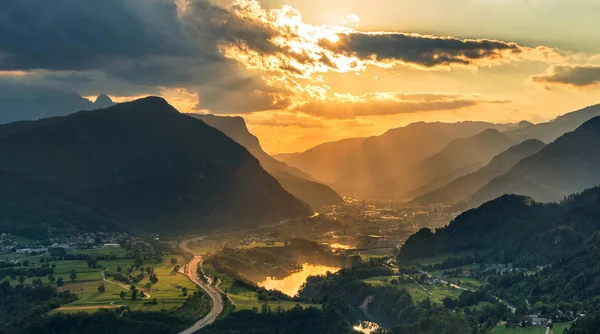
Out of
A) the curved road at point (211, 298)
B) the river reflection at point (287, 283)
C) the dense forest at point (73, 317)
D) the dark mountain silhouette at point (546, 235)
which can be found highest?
the dark mountain silhouette at point (546, 235)

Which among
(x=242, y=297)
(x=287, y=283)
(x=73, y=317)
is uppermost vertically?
(x=73, y=317)

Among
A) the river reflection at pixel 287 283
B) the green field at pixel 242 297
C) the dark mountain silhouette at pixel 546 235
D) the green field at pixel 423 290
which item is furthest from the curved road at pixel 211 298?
the dark mountain silhouette at pixel 546 235

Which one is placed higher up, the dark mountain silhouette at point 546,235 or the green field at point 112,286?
the dark mountain silhouette at point 546,235

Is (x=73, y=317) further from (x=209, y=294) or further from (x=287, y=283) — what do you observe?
(x=287, y=283)

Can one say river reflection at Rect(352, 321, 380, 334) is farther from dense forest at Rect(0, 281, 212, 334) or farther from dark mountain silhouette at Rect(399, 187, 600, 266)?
dark mountain silhouette at Rect(399, 187, 600, 266)

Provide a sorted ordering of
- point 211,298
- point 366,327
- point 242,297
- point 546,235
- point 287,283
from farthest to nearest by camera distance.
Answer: point 287,283
point 546,235
point 242,297
point 211,298
point 366,327

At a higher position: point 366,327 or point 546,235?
point 546,235

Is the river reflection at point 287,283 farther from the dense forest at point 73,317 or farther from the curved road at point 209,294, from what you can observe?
the dense forest at point 73,317

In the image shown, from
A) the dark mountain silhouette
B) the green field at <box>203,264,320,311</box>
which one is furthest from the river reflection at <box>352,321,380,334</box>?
the dark mountain silhouette

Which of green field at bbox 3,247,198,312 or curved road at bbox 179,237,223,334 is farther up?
green field at bbox 3,247,198,312

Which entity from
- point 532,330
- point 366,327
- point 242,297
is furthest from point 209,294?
point 532,330

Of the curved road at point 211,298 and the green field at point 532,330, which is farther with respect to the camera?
the curved road at point 211,298

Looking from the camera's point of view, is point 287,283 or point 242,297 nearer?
point 242,297

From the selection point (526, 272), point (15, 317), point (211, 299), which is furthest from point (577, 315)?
point (15, 317)
